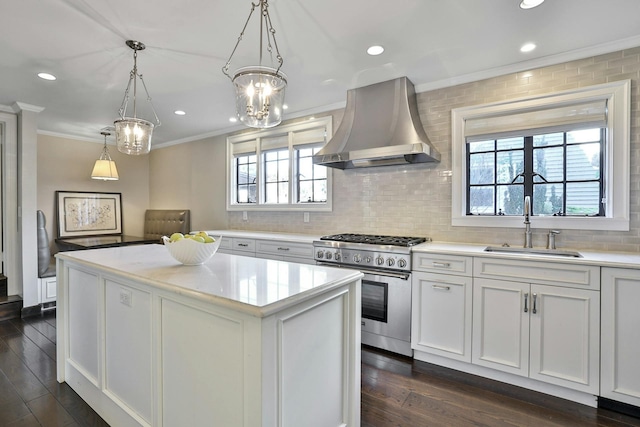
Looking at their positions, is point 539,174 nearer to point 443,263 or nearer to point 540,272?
point 540,272

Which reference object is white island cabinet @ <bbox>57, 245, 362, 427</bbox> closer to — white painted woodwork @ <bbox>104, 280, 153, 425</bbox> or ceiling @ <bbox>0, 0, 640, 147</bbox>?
white painted woodwork @ <bbox>104, 280, 153, 425</bbox>

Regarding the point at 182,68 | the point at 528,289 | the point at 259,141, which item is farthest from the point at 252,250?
the point at 528,289

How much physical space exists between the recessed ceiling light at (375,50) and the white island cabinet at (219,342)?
178 cm

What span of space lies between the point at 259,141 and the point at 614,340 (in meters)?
4.14

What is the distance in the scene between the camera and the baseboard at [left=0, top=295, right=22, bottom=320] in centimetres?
372

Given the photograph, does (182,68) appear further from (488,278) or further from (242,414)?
(488,278)

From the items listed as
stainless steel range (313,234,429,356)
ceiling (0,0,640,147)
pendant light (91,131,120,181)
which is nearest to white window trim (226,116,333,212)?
ceiling (0,0,640,147)

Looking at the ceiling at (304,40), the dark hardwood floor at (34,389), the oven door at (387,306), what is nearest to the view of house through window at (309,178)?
the ceiling at (304,40)

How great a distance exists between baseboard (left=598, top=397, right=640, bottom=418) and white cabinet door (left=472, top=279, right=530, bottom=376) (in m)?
0.42

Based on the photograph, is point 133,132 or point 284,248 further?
point 284,248

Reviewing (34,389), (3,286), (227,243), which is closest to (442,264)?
(227,243)

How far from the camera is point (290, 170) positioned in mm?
4234

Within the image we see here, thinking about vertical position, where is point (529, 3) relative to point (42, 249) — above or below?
above

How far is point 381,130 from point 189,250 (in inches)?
82.4
